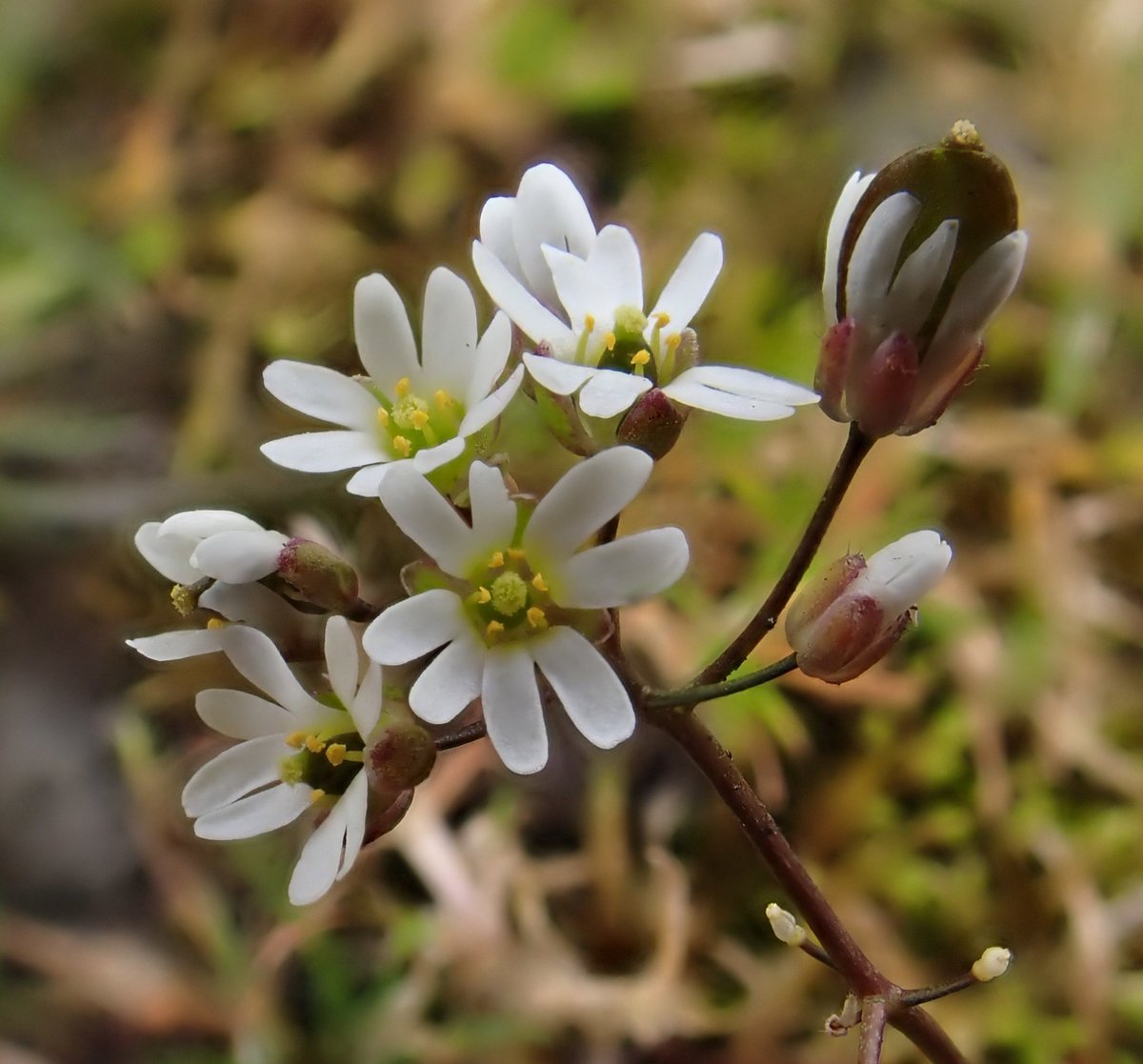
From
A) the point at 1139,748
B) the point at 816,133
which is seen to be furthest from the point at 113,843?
the point at 816,133

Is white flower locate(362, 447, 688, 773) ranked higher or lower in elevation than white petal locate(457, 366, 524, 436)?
lower

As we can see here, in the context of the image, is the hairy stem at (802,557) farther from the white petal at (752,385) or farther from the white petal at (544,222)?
the white petal at (544,222)

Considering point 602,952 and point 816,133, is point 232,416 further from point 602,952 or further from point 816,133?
point 816,133

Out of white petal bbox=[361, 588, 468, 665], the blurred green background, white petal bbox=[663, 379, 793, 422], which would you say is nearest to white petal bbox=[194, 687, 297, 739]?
white petal bbox=[361, 588, 468, 665]

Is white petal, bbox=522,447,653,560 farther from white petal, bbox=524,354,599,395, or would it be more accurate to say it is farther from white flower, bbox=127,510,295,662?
white flower, bbox=127,510,295,662

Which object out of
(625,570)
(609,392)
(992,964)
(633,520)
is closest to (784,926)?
(992,964)

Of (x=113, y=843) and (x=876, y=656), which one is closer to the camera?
(x=876, y=656)

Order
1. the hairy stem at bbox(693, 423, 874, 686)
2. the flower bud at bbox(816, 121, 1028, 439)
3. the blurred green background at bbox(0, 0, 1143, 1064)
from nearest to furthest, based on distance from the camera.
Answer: the flower bud at bbox(816, 121, 1028, 439) < the hairy stem at bbox(693, 423, 874, 686) < the blurred green background at bbox(0, 0, 1143, 1064)
